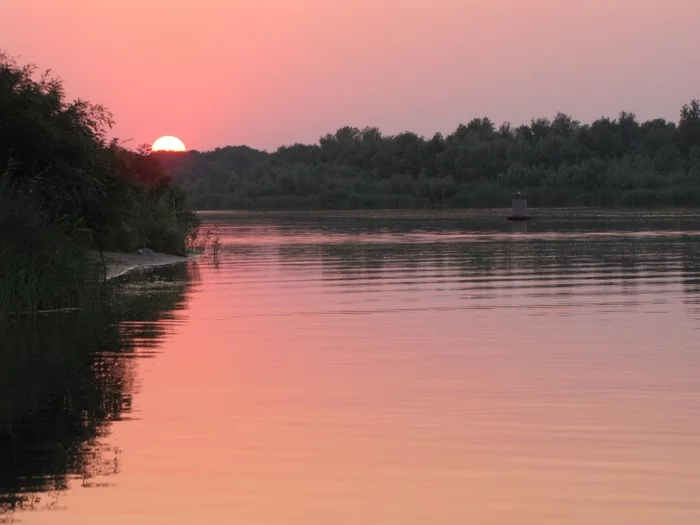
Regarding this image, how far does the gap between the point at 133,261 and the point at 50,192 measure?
1621cm

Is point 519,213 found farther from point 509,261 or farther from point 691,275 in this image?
point 691,275

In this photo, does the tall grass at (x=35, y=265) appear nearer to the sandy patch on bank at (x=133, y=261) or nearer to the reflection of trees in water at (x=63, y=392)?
the reflection of trees in water at (x=63, y=392)

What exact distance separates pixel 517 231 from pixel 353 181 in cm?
10461

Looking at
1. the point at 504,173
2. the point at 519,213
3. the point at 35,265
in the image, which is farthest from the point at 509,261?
the point at 504,173

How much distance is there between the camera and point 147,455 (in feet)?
40.0

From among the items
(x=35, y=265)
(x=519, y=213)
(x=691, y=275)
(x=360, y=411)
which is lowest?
→ (x=691, y=275)

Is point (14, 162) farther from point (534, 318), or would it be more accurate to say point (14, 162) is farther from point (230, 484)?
point (230, 484)

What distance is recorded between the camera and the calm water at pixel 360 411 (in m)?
10.4

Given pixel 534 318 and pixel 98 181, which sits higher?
pixel 98 181

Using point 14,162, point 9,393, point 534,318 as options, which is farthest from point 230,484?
point 14,162

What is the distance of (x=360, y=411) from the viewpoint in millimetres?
14391

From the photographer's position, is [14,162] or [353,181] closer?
[14,162]

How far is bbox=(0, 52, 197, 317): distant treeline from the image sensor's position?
83.8 feet

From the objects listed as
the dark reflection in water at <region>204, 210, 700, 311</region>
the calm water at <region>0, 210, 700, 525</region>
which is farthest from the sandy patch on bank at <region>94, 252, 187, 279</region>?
the calm water at <region>0, 210, 700, 525</region>
